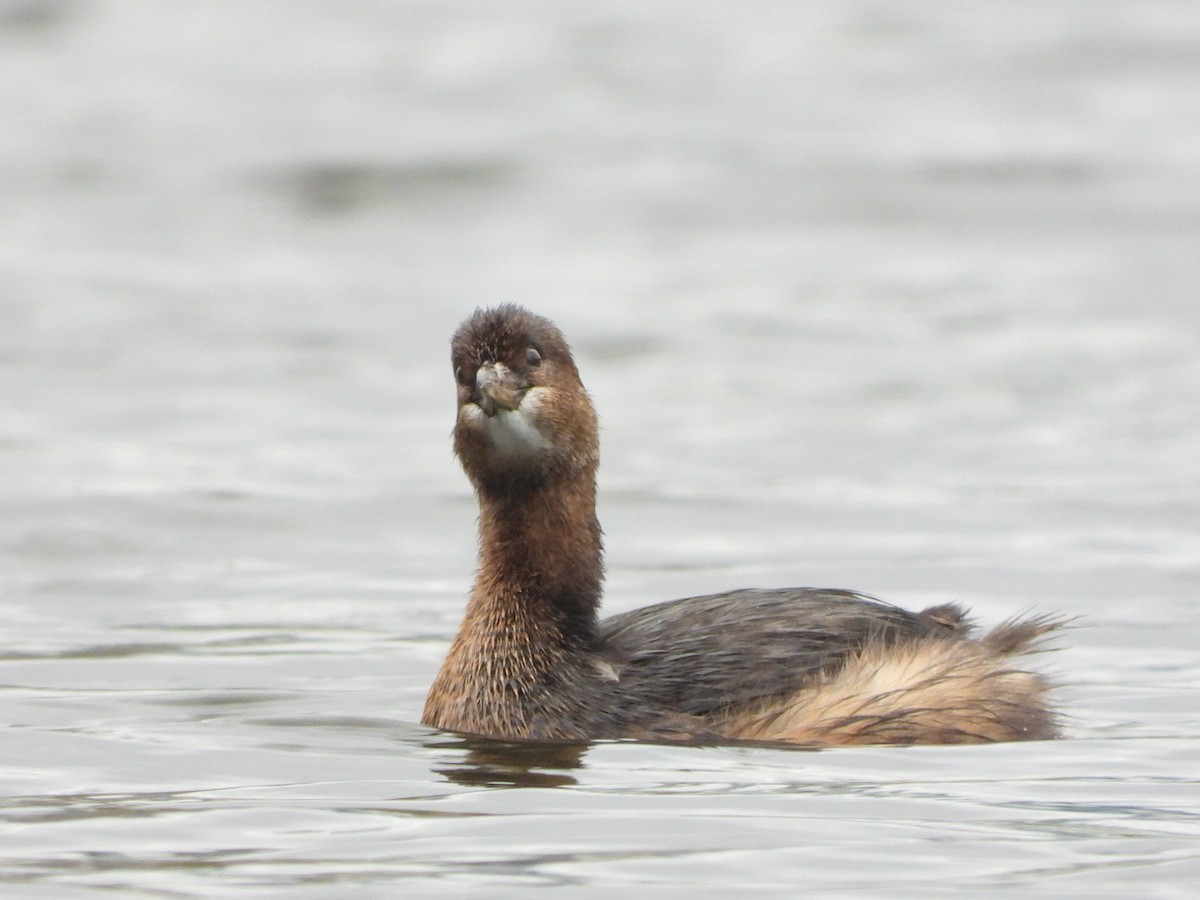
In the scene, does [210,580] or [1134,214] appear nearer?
[210,580]

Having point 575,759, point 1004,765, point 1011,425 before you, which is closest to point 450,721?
point 575,759

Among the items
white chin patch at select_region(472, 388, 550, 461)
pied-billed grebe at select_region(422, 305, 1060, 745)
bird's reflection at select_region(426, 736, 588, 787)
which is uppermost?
white chin patch at select_region(472, 388, 550, 461)

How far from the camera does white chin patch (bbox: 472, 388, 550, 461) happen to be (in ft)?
29.1

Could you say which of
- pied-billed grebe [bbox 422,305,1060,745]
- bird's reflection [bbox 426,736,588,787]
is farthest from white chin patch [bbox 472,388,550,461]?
bird's reflection [bbox 426,736,588,787]

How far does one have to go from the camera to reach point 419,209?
87.8 ft

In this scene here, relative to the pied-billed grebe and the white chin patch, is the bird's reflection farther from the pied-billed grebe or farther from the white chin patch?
the white chin patch

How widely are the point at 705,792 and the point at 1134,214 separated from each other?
1820 cm

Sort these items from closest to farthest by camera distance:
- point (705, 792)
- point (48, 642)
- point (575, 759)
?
point (705, 792), point (575, 759), point (48, 642)

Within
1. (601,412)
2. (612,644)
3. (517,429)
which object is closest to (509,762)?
(612,644)

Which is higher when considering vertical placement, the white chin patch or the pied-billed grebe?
the white chin patch

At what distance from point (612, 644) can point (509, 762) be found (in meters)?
0.79

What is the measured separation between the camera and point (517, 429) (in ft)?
29.4

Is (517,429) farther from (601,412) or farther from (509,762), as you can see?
(601,412)

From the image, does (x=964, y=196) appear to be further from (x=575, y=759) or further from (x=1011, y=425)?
(x=575, y=759)
